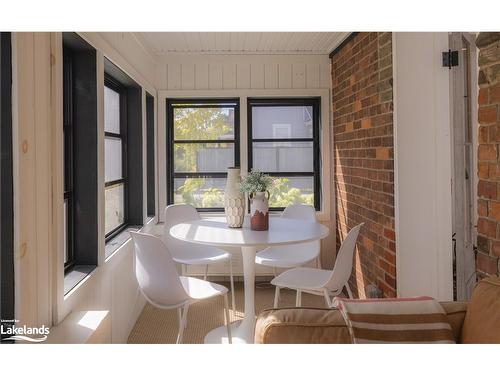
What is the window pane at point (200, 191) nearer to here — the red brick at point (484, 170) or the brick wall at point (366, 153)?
the brick wall at point (366, 153)

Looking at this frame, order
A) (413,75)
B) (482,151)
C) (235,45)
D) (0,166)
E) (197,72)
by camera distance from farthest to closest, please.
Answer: (197,72) → (235,45) → (413,75) → (482,151) → (0,166)

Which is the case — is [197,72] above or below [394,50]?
above

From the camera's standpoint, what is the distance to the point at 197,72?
4742 mm

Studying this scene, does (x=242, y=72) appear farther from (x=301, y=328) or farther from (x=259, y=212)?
(x=301, y=328)

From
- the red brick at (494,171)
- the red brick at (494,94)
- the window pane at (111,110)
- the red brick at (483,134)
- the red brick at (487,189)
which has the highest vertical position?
the window pane at (111,110)

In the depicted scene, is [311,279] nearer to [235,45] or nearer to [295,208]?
[295,208]

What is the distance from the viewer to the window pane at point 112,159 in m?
3.37

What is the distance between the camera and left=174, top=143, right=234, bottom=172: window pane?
16.0 ft

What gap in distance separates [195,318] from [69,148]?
1.92 metres

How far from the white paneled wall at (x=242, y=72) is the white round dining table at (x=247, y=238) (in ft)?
6.72

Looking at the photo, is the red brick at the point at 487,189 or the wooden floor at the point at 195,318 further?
the wooden floor at the point at 195,318

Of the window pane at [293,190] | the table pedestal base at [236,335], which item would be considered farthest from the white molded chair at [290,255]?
the window pane at [293,190]
